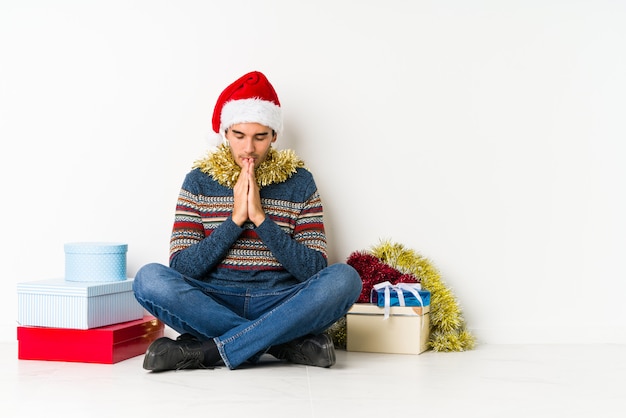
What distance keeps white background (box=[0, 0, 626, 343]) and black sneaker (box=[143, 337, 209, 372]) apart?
69 centimetres

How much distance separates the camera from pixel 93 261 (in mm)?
2469

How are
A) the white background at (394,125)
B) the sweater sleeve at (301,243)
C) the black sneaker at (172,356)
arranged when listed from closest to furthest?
1. the black sneaker at (172,356)
2. the sweater sleeve at (301,243)
3. the white background at (394,125)

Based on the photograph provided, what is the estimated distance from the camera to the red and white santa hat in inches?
96.5

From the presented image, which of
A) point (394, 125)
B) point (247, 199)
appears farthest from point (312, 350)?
point (394, 125)

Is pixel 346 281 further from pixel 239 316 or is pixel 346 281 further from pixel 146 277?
pixel 146 277

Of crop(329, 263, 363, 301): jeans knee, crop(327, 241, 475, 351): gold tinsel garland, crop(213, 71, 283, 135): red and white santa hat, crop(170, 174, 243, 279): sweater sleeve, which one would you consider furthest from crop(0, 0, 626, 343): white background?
crop(329, 263, 363, 301): jeans knee

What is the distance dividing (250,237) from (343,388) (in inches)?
26.7

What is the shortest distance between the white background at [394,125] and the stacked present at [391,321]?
29 cm

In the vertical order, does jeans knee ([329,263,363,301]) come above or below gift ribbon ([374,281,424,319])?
above

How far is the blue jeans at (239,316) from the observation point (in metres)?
2.13

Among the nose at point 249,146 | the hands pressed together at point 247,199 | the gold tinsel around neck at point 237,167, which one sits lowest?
the hands pressed together at point 247,199

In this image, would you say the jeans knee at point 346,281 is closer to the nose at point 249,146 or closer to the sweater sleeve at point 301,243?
the sweater sleeve at point 301,243

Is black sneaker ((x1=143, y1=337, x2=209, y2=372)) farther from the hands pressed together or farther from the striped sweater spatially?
the hands pressed together

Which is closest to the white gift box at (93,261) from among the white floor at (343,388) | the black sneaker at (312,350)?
the white floor at (343,388)
